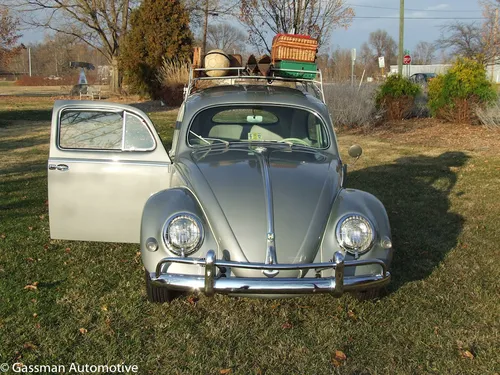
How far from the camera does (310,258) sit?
11.8ft

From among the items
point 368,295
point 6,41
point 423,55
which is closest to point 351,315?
point 368,295

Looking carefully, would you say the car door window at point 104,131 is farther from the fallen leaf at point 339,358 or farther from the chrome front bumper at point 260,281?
the fallen leaf at point 339,358

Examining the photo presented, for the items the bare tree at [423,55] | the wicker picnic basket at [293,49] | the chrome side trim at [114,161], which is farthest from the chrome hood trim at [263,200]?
the bare tree at [423,55]

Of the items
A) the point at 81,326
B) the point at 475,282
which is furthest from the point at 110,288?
the point at 475,282

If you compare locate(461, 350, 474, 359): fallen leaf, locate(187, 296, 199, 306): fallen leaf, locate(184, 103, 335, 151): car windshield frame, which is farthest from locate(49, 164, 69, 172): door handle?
locate(461, 350, 474, 359): fallen leaf

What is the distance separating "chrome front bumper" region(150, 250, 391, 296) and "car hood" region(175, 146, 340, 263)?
208mm

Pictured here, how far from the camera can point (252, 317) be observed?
399 centimetres

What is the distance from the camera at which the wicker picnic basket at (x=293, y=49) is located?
6391 mm

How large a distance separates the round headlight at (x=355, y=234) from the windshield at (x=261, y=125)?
154cm

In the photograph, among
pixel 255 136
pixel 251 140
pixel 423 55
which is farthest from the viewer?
pixel 423 55

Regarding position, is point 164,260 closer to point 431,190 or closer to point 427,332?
point 427,332

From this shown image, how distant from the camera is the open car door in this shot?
4.65m

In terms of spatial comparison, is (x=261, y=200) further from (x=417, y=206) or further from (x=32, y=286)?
(x=417, y=206)

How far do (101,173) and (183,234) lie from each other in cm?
144
